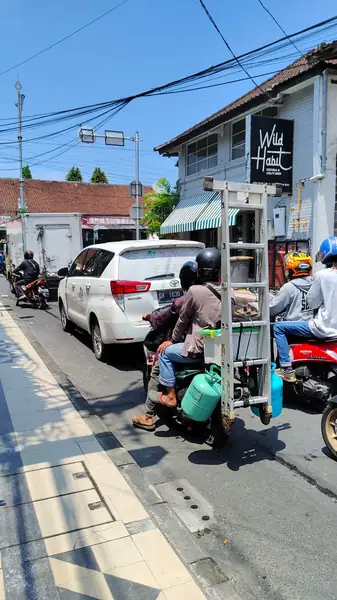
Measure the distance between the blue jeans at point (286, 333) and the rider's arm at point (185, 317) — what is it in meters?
1.45

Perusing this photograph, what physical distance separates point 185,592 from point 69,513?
106 centimetres

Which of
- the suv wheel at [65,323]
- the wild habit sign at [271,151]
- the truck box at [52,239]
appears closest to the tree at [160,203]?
the truck box at [52,239]

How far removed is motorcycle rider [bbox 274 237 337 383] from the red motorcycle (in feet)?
0.24

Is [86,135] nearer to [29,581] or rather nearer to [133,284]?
[133,284]

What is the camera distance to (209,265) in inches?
159

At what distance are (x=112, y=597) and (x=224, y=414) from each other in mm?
1531

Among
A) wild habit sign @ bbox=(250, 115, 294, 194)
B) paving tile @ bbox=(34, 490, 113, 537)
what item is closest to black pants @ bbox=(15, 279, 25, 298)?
wild habit sign @ bbox=(250, 115, 294, 194)

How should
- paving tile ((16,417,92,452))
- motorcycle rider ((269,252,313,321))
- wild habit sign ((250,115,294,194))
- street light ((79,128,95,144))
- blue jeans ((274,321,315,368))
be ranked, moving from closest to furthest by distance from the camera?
paving tile ((16,417,92,452)), blue jeans ((274,321,315,368)), motorcycle rider ((269,252,313,321)), wild habit sign ((250,115,294,194)), street light ((79,128,95,144))

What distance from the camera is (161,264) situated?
654 cm

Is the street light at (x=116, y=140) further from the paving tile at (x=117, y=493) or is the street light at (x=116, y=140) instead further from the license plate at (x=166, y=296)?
the paving tile at (x=117, y=493)

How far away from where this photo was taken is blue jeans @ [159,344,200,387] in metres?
4.14

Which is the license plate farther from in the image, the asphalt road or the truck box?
the truck box

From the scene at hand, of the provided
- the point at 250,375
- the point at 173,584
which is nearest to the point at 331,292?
the point at 250,375

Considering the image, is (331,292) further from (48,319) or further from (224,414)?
(48,319)
